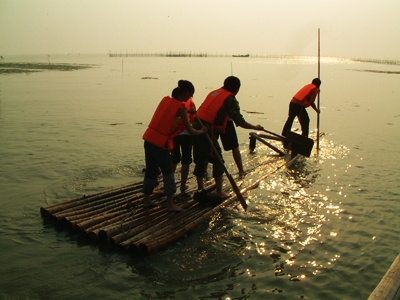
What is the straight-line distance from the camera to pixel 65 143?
9.36 m

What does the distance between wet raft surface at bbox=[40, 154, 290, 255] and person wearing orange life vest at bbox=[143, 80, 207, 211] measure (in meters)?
0.27

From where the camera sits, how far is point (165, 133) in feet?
14.5

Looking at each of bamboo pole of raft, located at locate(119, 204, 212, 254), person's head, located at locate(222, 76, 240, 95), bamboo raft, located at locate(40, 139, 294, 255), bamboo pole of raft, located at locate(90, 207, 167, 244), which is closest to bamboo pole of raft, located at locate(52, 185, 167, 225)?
bamboo raft, located at locate(40, 139, 294, 255)

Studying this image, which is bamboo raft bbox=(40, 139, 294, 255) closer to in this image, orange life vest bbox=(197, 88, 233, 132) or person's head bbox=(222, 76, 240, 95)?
orange life vest bbox=(197, 88, 233, 132)

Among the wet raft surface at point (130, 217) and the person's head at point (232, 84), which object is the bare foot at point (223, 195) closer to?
the wet raft surface at point (130, 217)

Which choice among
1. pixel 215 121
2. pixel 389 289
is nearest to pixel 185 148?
pixel 215 121

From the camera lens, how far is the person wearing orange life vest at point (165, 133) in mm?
4418

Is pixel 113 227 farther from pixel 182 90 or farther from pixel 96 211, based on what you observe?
pixel 182 90

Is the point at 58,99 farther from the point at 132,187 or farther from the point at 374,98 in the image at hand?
the point at 374,98

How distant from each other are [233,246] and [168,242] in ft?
2.84

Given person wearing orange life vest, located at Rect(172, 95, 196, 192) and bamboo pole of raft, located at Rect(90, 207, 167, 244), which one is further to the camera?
person wearing orange life vest, located at Rect(172, 95, 196, 192)

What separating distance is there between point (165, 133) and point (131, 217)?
1.21m

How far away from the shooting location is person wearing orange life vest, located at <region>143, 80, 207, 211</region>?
4418 mm

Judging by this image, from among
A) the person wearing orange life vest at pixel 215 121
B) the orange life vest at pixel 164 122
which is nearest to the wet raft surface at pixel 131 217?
the person wearing orange life vest at pixel 215 121
